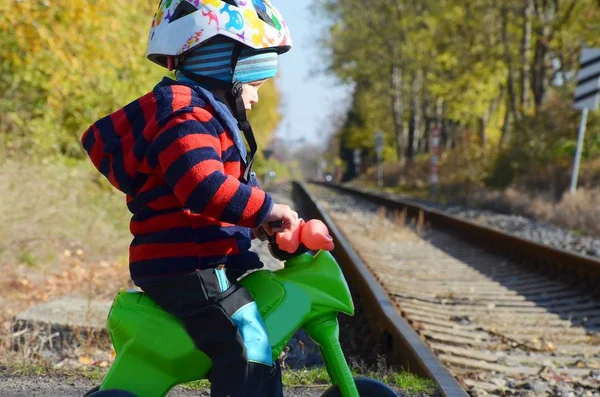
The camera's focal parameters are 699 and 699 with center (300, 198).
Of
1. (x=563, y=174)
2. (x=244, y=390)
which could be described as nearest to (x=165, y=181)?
(x=244, y=390)

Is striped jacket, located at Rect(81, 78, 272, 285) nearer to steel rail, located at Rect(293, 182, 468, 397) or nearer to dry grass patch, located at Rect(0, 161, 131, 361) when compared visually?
steel rail, located at Rect(293, 182, 468, 397)

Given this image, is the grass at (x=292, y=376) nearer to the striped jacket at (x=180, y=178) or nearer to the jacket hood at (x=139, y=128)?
the striped jacket at (x=180, y=178)

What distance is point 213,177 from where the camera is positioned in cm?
182

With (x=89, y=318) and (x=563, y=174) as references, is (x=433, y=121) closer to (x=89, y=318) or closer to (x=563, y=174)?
(x=563, y=174)

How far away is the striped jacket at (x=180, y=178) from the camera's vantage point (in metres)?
1.83

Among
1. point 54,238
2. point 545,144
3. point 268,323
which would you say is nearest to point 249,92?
point 268,323

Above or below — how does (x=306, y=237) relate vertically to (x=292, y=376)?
above

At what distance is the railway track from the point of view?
3.74 meters

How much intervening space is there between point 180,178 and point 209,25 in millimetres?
468

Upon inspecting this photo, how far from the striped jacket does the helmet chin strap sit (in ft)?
0.10

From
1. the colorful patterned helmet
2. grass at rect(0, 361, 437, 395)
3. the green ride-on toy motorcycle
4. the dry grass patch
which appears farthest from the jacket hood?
the dry grass patch

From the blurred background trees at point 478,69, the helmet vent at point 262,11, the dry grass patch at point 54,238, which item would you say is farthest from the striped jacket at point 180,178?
the blurred background trees at point 478,69

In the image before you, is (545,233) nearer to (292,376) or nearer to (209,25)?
(292,376)

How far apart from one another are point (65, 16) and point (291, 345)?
4.54 m
